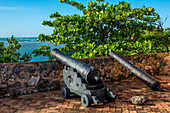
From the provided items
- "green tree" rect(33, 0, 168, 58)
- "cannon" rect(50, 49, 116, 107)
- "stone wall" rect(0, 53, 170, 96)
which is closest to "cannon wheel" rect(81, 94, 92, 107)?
"cannon" rect(50, 49, 116, 107)

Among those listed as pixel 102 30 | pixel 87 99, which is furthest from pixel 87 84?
pixel 102 30

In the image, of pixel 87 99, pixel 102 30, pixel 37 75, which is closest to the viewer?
pixel 87 99

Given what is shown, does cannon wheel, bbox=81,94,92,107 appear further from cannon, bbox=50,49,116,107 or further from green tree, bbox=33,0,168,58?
green tree, bbox=33,0,168,58

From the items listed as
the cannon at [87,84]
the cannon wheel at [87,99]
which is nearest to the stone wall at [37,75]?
the cannon at [87,84]

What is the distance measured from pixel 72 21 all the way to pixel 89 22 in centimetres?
90

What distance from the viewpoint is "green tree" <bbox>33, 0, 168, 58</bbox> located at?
10695mm

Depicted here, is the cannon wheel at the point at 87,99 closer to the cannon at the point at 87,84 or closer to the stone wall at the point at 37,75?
the cannon at the point at 87,84

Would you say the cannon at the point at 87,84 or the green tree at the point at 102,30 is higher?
the green tree at the point at 102,30

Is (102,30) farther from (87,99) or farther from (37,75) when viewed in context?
(87,99)

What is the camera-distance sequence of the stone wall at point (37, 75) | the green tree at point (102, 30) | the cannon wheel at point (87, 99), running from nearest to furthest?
the cannon wheel at point (87, 99)
the stone wall at point (37, 75)
the green tree at point (102, 30)

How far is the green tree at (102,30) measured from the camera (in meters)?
10.7

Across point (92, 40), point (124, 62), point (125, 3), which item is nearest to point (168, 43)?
point (125, 3)

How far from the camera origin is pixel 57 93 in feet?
19.5

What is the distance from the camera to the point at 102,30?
1205cm
